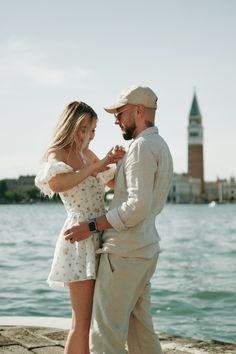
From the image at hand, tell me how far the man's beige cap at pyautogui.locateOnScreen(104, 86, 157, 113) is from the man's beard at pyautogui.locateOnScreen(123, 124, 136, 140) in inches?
4.2

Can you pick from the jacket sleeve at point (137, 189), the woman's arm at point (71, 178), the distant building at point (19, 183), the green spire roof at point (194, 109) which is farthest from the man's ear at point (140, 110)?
the green spire roof at point (194, 109)

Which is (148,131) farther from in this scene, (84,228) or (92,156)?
(84,228)

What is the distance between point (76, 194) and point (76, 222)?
0.14m

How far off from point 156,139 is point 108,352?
0.93 metres

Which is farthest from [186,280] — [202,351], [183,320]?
[202,351]

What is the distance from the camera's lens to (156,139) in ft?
8.66

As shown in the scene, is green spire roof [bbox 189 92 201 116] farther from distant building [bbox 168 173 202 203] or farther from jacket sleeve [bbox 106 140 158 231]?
jacket sleeve [bbox 106 140 158 231]

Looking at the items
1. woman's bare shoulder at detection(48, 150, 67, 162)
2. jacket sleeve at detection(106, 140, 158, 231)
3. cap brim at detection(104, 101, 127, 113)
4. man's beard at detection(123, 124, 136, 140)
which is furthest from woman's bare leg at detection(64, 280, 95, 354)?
cap brim at detection(104, 101, 127, 113)

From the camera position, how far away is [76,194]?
2.76m

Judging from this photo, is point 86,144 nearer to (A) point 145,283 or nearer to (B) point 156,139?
(B) point 156,139

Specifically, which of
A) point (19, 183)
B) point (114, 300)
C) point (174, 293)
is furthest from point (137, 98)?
point (19, 183)

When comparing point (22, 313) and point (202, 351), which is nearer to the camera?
point (202, 351)

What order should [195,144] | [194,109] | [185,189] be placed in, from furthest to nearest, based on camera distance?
[194,109] → [195,144] → [185,189]

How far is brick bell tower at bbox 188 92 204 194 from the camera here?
4690 inches
